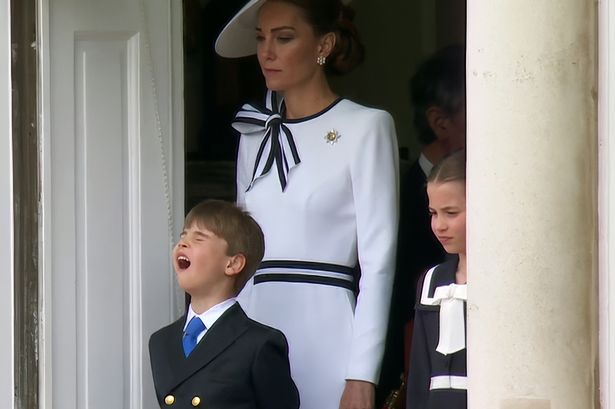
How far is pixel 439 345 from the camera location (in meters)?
3.45

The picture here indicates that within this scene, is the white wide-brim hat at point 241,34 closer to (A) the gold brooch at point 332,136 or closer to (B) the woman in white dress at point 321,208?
(B) the woman in white dress at point 321,208

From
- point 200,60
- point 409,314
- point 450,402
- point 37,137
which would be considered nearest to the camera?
point 450,402

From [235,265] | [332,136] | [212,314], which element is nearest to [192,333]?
[212,314]

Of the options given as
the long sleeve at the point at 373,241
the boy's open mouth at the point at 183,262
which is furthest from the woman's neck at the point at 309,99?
the boy's open mouth at the point at 183,262

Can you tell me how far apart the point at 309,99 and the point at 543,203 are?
994 mm

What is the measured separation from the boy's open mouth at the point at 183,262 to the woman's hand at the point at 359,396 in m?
0.46

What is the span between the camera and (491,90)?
3.16 m

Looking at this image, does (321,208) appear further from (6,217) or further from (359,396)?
(6,217)

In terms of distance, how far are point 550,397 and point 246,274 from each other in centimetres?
94

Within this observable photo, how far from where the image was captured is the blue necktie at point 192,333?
12.4ft

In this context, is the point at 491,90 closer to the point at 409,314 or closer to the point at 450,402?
the point at 450,402

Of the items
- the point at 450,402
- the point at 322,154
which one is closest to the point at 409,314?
the point at 322,154

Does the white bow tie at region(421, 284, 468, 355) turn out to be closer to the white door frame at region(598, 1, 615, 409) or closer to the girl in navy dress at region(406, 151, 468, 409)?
the girl in navy dress at region(406, 151, 468, 409)

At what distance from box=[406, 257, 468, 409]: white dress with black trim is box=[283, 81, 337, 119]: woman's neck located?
0.60m
